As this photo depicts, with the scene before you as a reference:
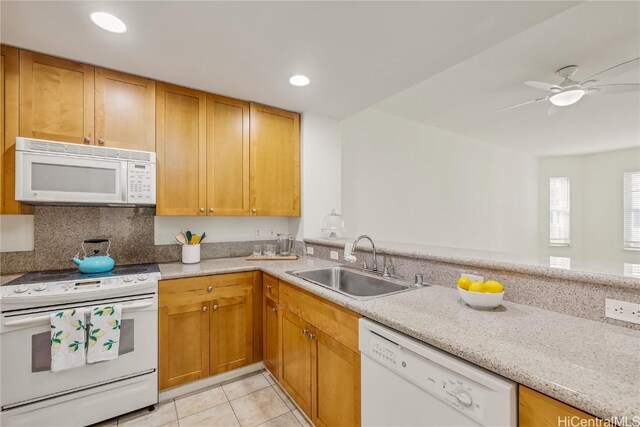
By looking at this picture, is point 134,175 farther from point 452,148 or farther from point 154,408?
point 452,148

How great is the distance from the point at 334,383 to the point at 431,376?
2.25 feet

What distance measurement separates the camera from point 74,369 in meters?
1.61

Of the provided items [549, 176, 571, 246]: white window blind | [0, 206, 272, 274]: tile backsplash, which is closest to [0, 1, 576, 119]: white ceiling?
[0, 206, 272, 274]: tile backsplash

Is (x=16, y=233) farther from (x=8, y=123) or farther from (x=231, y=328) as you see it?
(x=231, y=328)

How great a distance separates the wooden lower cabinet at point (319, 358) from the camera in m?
1.35

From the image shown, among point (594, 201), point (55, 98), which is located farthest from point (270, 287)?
point (594, 201)

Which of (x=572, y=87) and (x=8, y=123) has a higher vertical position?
(x=572, y=87)

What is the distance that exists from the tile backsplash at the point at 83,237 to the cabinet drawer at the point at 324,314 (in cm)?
125

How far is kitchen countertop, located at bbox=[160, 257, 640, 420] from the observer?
0.66 metres

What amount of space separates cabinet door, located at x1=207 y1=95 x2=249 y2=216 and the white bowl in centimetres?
194

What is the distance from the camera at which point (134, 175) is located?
200 cm

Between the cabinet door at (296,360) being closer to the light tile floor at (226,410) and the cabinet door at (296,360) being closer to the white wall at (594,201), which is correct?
the light tile floor at (226,410)

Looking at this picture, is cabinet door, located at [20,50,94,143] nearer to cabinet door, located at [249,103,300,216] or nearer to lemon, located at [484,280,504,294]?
A: cabinet door, located at [249,103,300,216]

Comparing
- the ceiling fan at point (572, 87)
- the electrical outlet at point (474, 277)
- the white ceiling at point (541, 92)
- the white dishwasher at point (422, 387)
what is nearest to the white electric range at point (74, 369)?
the white dishwasher at point (422, 387)
